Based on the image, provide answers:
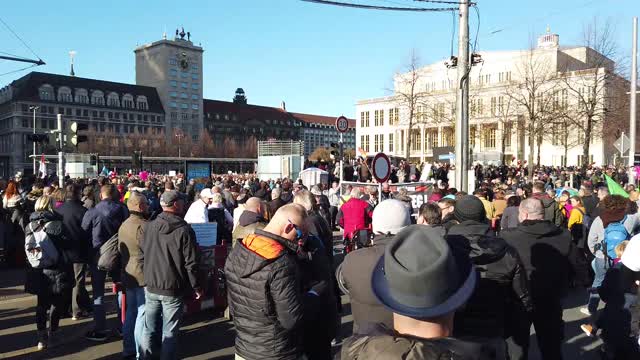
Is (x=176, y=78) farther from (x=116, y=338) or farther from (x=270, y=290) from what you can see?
(x=270, y=290)

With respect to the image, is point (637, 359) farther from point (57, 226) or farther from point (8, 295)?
point (8, 295)

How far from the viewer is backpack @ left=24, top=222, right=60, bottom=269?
19.4ft

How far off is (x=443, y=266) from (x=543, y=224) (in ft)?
11.2

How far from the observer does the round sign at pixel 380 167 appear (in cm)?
979

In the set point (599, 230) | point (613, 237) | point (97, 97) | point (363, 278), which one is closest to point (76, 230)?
point (363, 278)

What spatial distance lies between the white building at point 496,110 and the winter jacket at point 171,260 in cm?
2941

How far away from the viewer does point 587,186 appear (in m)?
11.2

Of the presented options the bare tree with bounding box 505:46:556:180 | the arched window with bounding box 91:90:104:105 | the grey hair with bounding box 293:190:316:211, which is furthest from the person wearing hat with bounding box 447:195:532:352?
the arched window with bounding box 91:90:104:105

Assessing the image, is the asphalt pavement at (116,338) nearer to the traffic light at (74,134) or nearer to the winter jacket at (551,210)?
the winter jacket at (551,210)

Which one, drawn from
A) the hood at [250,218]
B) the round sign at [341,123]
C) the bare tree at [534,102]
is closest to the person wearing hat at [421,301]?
the hood at [250,218]

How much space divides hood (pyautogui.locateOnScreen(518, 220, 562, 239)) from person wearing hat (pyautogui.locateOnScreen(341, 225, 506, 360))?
3158 mm

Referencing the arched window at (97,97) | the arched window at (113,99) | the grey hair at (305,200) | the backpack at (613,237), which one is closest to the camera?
the backpack at (613,237)

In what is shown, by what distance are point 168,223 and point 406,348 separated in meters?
3.69

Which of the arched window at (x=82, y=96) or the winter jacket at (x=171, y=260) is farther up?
the arched window at (x=82, y=96)
